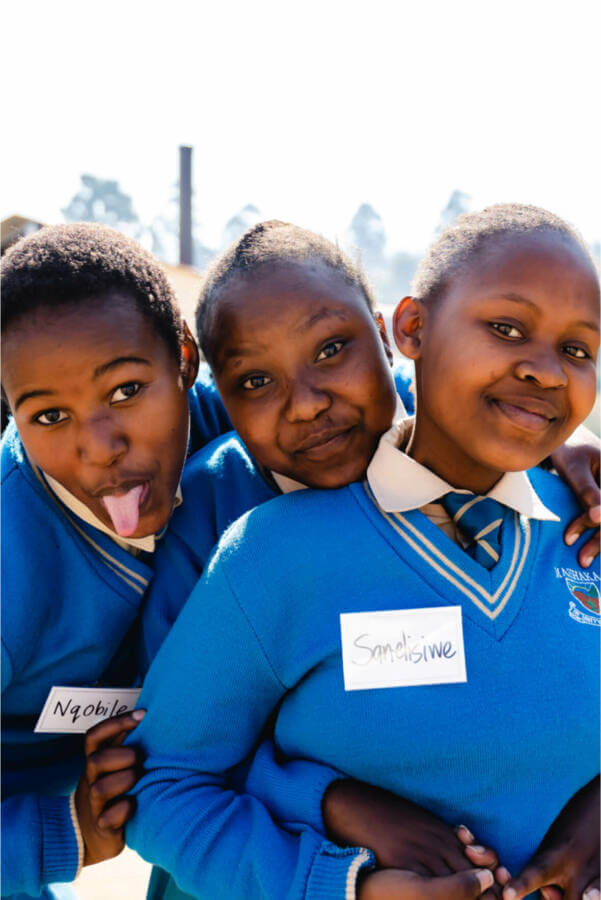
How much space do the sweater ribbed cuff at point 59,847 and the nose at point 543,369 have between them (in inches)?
45.5

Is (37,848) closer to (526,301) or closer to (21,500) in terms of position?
(21,500)

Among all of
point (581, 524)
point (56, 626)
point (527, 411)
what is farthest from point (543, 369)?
point (56, 626)

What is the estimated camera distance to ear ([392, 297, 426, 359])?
1.57 meters

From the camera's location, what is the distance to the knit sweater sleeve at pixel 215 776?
125 centimetres

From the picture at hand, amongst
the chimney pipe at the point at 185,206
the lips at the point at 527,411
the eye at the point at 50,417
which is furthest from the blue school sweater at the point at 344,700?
the chimney pipe at the point at 185,206

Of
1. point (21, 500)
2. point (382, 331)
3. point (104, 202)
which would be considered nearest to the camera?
point (21, 500)

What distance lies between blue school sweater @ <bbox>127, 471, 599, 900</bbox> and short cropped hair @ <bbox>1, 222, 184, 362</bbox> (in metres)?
0.54

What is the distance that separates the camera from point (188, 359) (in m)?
1.82

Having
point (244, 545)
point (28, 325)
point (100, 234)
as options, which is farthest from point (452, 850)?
point (100, 234)

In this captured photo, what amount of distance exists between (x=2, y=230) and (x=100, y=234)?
1377 millimetres

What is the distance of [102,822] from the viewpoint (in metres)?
1.44

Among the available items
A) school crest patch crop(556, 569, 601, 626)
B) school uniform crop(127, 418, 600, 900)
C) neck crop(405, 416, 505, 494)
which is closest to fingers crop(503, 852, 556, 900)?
school uniform crop(127, 418, 600, 900)

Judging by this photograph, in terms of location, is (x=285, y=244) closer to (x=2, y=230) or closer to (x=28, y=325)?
(x=28, y=325)

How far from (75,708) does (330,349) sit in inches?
35.8
